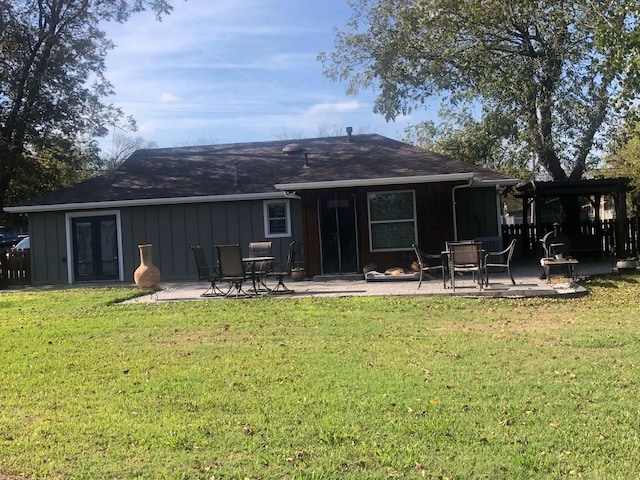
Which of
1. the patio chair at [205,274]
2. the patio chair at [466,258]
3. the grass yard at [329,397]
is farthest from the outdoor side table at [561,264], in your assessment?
the patio chair at [205,274]

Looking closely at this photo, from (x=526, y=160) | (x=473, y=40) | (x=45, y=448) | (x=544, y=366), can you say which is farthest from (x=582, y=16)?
(x=45, y=448)

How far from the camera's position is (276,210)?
1548 centimetres

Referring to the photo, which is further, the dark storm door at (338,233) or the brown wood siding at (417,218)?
the dark storm door at (338,233)

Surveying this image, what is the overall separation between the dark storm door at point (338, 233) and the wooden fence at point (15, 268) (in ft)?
29.0

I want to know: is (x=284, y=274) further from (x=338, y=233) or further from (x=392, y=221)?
(x=392, y=221)

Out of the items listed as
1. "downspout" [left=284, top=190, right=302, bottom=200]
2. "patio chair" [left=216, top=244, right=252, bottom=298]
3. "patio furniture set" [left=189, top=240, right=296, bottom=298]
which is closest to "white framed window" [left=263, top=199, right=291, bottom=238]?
"downspout" [left=284, top=190, right=302, bottom=200]

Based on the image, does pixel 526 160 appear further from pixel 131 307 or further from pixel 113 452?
pixel 113 452

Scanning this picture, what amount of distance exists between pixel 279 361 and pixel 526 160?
62.9ft

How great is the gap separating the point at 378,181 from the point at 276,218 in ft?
12.1

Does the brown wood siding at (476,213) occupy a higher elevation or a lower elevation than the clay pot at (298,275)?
higher

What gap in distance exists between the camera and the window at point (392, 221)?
44.6 ft

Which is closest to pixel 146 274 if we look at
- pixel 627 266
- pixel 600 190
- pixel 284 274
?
pixel 284 274

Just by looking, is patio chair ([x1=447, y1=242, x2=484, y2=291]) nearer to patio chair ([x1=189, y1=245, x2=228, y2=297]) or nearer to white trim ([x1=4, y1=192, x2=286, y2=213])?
patio chair ([x1=189, y1=245, x2=228, y2=297])

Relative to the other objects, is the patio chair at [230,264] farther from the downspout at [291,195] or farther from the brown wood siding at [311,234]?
the downspout at [291,195]
